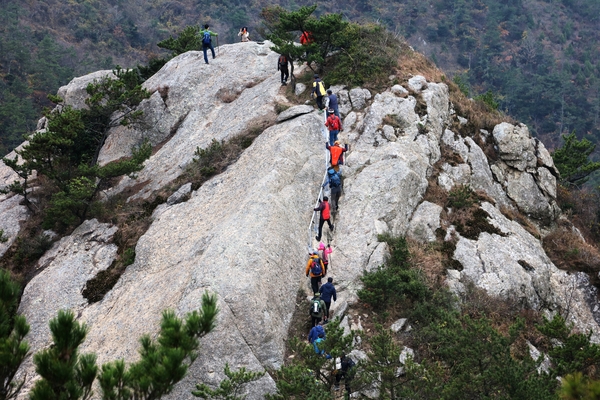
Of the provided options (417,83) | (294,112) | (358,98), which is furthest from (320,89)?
(417,83)

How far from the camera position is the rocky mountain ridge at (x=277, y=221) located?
49.4 ft

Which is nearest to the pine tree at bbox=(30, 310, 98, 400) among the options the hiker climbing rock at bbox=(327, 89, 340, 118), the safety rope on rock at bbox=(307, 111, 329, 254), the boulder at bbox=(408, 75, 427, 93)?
the safety rope on rock at bbox=(307, 111, 329, 254)

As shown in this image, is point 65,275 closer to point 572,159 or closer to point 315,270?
point 315,270

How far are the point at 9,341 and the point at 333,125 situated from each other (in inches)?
581

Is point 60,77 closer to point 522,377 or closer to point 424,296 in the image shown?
point 424,296

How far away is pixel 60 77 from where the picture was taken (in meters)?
63.7

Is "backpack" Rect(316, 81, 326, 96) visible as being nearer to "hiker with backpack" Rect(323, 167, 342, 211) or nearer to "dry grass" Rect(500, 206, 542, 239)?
"hiker with backpack" Rect(323, 167, 342, 211)

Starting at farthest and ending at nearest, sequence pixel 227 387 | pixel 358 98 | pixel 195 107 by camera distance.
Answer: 1. pixel 195 107
2. pixel 358 98
3. pixel 227 387

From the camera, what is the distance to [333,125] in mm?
20500

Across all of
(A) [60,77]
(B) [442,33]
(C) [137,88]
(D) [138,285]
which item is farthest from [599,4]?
(D) [138,285]

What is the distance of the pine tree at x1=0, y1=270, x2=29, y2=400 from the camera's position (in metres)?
7.72

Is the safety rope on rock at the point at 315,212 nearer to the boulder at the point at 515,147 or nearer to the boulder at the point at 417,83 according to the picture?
the boulder at the point at 417,83

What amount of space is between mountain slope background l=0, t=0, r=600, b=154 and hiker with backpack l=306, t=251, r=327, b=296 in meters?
46.5

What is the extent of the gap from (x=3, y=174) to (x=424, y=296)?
2268 centimetres
